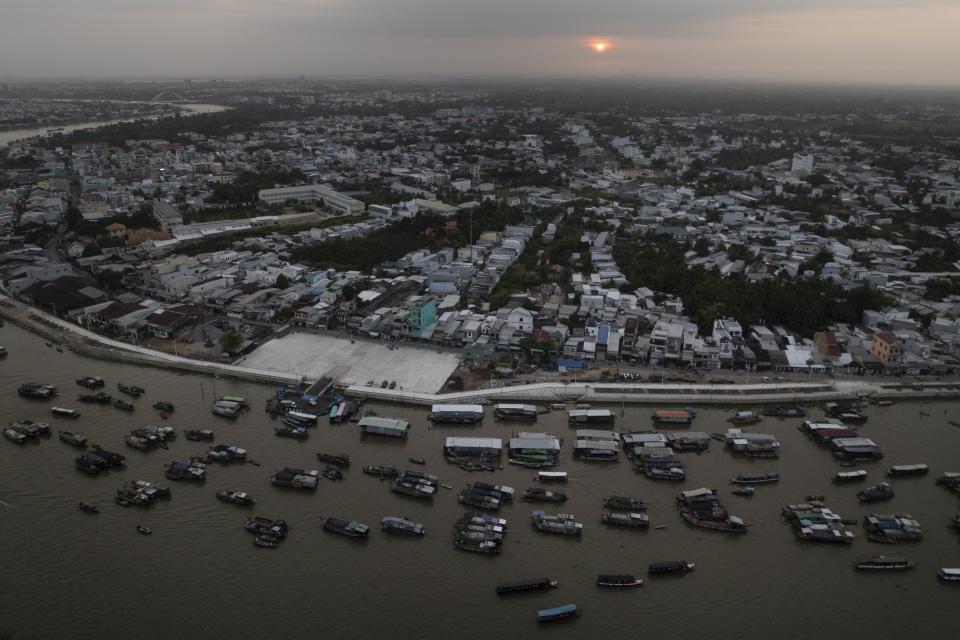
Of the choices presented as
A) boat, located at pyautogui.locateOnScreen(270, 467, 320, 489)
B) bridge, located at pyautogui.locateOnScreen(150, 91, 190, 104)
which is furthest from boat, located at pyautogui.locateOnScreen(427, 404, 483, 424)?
bridge, located at pyautogui.locateOnScreen(150, 91, 190, 104)

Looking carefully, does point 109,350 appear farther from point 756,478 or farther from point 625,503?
point 756,478

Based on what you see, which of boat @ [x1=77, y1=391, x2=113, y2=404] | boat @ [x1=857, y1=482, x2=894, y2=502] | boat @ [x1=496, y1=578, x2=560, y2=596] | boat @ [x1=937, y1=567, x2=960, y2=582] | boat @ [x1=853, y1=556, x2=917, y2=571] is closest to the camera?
boat @ [x1=496, y1=578, x2=560, y2=596]

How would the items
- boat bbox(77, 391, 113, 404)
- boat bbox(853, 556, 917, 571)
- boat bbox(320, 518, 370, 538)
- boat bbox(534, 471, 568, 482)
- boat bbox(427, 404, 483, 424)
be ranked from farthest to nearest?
1. boat bbox(77, 391, 113, 404)
2. boat bbox(427, 404, 483, 424)
3. boat bbox(534, 471, 568, 482)
4. boat bbox(320, 518, 370, 538)
5. boat bbox(853, 556, 917, 571)

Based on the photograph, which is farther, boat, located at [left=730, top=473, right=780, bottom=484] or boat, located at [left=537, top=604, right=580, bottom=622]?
boat, located at [left=730, top=473, right=780, bottom=484]

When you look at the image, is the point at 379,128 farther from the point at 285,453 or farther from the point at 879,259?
the point at 285,453

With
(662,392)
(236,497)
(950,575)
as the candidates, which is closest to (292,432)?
(236,497)

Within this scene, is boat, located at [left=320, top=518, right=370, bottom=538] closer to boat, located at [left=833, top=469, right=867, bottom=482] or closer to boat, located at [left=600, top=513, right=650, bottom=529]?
boat, located at [left=600, top=513, right=650, bottom=529]

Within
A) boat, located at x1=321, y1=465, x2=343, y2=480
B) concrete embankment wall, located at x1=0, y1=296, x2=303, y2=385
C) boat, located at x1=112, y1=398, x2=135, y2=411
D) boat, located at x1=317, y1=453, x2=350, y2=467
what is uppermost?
concrete embankment wall, located at x1=0, y1=296, x2=303, y2=385
